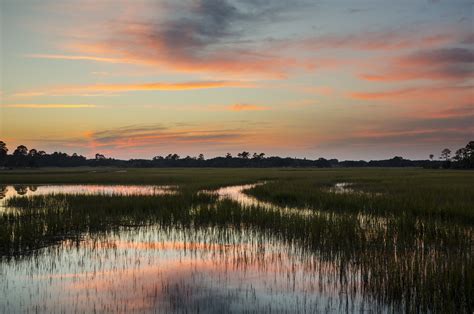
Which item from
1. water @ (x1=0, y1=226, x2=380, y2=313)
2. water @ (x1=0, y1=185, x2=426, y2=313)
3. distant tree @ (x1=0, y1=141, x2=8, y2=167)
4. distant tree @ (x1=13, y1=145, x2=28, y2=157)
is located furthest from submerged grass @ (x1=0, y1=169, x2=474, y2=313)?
distant tree @ (x1=13, y1=145, x2=28, y2=157)

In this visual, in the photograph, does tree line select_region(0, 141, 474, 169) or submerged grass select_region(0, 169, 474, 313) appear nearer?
submerged grass select_region(0, 169, 474, 313)

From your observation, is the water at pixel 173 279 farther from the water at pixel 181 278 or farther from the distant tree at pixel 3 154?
the distant tree at pixel 3 154

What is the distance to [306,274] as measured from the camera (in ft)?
31.8

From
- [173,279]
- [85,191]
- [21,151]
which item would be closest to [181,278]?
[173,279]

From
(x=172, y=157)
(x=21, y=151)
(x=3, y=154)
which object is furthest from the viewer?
(x=172, y=157)

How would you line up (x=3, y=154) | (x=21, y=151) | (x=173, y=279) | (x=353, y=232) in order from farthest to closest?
(x=21, y=151), (x=3, y=154), (x=353, y=232), (x=173, y=279)

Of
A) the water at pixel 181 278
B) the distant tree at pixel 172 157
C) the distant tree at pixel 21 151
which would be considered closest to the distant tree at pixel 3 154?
the distant tree at pixel 21 151

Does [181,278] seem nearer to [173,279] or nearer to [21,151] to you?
[173,279]

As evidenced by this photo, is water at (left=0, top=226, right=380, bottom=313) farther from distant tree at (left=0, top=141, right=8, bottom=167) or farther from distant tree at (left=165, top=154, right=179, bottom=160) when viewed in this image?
distant tree at (left=165, top=154, right=179, bottom=160)

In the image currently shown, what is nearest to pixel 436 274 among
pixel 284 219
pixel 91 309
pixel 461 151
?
pixel 91 309

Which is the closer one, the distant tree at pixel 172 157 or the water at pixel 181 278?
the water at pixel 181 278

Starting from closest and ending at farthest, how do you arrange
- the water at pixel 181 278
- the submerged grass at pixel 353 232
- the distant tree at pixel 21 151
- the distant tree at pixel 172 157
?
the water at pixel 181 278, the submerged grass at pixel 353 232, the distant tree at pixel 21 151, the distant tree at pixel 172 157

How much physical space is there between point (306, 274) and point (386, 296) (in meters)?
2.26

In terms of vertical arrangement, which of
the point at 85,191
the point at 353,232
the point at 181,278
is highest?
the point at 85,191
